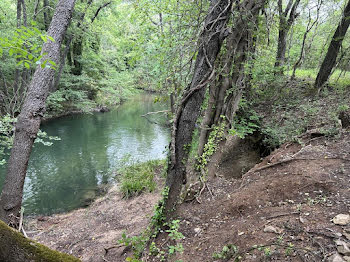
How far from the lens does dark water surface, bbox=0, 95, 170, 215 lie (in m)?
7.54

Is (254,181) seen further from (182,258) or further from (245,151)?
(245,151)

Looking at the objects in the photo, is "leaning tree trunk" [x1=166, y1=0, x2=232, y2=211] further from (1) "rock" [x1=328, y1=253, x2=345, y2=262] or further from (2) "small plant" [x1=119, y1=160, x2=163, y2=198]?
(2) "small plant" [x1=119, y1=160, x2=163, y2=198]

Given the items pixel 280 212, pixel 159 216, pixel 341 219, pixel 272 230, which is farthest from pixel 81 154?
pixel 341 219

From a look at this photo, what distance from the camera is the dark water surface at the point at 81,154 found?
24.7 feet

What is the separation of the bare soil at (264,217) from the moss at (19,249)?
5.88 feet

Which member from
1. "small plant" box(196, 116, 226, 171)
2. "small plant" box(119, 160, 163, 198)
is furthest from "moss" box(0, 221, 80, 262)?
"small plant" box(119, 160, 163, 198)

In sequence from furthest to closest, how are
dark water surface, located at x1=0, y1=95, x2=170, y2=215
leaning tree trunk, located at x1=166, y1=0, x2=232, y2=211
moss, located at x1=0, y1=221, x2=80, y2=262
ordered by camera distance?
dark water surface, located at x1=0, y1=95, x2=170, y2=215, leaning tree trunk, located at x1=166, y1=0, x2=232, y2=211, moss, located at x1=0, y1=221, x2=80, y2=262

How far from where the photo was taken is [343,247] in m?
1.88

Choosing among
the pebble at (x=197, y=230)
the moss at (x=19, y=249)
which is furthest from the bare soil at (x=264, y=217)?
the moss at (x=19, y=249)

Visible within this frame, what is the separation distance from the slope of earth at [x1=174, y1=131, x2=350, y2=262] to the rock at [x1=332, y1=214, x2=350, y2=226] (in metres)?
0.02

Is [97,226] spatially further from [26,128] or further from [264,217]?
[264,217]

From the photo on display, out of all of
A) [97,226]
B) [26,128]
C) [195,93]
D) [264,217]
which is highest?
[195,93]

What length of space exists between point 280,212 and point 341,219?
0.66 meters

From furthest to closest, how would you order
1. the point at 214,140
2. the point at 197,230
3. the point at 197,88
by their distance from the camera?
the point at 214,140 → the point at 197,230 → the point at 197,88
